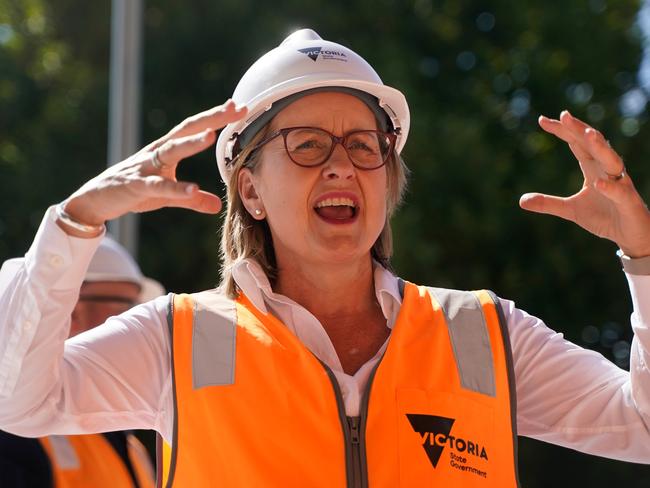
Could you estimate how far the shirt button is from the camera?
2.98m

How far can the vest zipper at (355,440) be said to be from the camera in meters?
3.22

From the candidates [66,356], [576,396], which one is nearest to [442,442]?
[576,396]

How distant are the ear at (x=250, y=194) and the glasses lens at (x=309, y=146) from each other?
0.85 feet

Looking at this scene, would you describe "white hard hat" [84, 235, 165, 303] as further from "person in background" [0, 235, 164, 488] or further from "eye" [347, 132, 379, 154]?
"eye" [347, 132, 379, 154]

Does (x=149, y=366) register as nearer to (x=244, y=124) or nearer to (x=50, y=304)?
(x=50, y=304)

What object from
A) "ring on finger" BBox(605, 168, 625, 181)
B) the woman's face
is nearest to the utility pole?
the woman's face

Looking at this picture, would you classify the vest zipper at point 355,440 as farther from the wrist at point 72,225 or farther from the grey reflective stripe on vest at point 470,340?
the wrist at point 72,225

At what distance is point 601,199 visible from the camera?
3.18 meters

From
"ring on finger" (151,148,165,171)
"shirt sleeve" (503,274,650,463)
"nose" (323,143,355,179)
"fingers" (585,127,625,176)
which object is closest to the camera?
"ring on finger" (151,148,165,171)

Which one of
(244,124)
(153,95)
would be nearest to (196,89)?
(153,95)

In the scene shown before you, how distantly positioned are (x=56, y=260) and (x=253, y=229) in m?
1.06

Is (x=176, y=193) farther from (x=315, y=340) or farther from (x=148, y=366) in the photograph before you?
(x=315, y=340)

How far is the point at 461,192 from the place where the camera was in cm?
1334

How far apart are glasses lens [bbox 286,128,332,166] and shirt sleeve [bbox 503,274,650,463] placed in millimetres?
681
